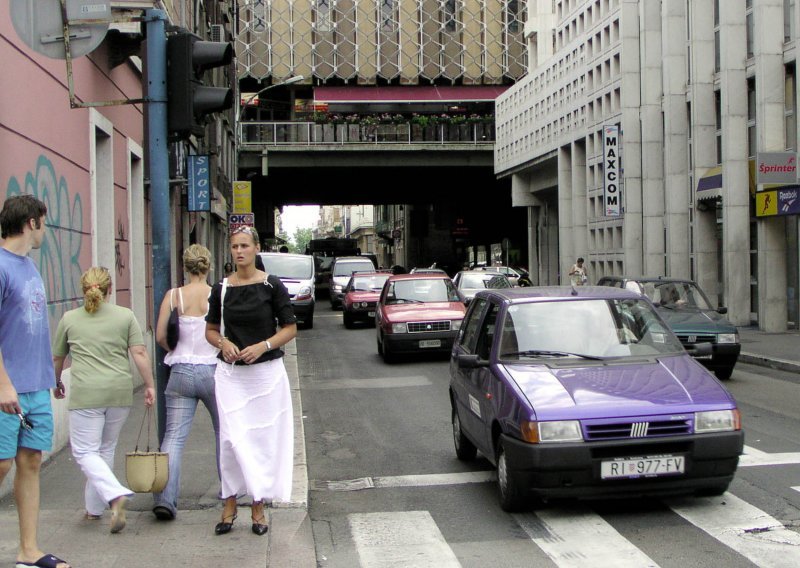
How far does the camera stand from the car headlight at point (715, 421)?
252 inches

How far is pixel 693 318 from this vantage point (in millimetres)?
14852

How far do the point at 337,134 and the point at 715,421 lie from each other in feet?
137

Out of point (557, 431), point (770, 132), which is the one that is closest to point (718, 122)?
point (770, 132)

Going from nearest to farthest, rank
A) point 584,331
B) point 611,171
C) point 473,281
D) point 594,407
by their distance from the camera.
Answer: point 594,407, point 584,331, point 473,281, point 611,171

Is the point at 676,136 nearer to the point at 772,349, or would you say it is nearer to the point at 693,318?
the point at 772,349

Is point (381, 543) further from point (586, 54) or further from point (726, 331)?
point (586, 54)

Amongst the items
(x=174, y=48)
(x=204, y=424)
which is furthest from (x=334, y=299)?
(x=174, y=48)

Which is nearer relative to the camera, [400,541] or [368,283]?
[400,541]

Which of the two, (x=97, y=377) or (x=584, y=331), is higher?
(x=584, y=331)

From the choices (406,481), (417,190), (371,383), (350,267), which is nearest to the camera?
(406,481)

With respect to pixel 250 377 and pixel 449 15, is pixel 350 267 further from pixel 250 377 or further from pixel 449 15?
pixel 250 377

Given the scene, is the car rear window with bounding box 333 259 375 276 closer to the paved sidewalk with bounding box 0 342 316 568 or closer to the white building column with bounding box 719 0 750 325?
the white building column with bounding box 719 0 750 325

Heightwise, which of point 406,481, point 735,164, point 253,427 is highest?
point 735,164

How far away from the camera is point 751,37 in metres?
24.1
